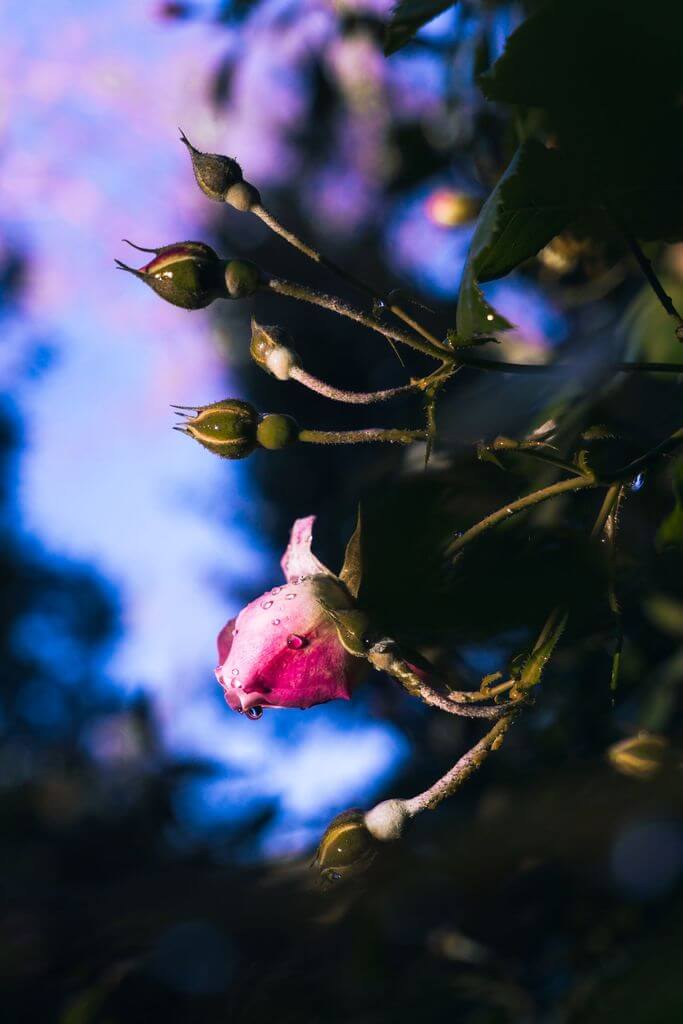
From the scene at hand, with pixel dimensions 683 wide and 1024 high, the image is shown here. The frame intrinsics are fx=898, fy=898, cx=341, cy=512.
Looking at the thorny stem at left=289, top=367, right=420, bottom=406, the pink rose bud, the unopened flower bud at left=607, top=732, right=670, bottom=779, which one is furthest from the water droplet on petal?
the unopened flower bud at left=607, top=732, right=670, bottom=779

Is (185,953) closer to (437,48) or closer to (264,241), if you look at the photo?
(437,48)

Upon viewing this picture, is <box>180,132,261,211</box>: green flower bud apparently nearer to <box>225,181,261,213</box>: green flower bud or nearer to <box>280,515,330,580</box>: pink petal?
<box>225,181,261,213</box>: green flower bud

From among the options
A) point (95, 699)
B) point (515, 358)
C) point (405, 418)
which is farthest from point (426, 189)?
point (95, 699)

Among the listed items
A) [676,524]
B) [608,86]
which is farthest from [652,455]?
[608,86]

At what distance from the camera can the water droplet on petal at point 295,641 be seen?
0.38 metres

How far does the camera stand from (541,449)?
375mm

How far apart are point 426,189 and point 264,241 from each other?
122cm

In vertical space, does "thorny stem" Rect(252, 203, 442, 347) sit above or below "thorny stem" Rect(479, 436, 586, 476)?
above

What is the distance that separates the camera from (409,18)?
40 cm

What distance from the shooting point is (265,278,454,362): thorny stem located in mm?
348

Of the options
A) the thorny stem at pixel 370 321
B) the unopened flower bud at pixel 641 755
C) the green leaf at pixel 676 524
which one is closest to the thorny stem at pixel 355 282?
the thorny stem at pixel 370 321

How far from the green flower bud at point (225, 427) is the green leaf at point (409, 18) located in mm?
178

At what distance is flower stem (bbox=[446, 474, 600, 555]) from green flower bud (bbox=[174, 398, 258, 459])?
0.35 feet

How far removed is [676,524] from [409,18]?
0.83ft
